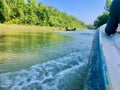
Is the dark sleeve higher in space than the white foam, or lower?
higher

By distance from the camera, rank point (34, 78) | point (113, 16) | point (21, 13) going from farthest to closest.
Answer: point (21, 13) → point (34, 78) → point (113, 16)

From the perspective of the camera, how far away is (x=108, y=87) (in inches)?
40.6

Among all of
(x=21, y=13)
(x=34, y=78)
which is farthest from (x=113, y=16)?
(x=21, y=13)

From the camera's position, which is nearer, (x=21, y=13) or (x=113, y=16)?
(x=113, y=16)

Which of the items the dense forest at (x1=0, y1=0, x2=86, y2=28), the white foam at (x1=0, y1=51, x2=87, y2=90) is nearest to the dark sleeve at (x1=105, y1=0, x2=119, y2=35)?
the white foam at (x1=0, y1=51, x2=87, y2=90)

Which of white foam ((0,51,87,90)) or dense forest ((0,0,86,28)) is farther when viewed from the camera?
→ dense forest ((0,0,86,28))

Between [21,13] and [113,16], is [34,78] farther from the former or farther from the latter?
[21,13]

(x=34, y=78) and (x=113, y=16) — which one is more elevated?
(x=113, y=16)

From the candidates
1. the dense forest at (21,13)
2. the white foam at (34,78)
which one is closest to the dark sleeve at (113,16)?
the white foam at (34,78)

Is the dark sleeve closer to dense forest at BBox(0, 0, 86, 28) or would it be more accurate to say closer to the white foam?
the white foam

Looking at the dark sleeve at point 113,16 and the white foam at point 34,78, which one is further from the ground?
the dark sleeve at point 113,16

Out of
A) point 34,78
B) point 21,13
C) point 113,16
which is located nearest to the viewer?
point 113,16

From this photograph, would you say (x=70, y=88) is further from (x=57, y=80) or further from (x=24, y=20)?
(x=24, y=20)

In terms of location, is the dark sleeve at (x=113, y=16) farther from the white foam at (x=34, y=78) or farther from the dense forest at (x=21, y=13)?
the dense forest at (x=21, y=13)
